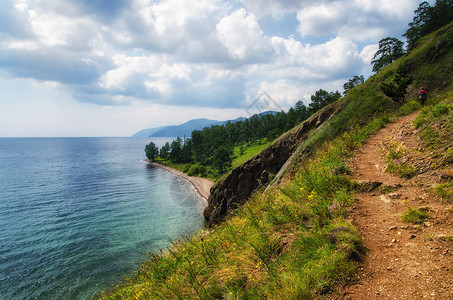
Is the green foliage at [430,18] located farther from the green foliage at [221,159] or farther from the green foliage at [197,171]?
the green foliage at [197,171]

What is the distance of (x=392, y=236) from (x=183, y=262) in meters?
5.66

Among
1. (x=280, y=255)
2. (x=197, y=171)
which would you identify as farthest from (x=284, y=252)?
(x=197, y=171)

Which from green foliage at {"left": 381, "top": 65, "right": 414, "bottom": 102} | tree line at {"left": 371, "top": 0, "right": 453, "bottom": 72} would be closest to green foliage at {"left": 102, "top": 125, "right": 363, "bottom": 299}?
green foliage at {"left": 381, "top": 65, "right": 414, "bottom": 102}

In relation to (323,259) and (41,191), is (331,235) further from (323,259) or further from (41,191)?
(41,191)

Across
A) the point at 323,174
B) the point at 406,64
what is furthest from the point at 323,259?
the point at 406,64

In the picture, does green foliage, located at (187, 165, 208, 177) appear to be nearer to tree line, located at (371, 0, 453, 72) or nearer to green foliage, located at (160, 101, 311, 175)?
green foliage, located at (160, 101, 311, 175)

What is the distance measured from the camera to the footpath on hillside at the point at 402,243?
3055 mm

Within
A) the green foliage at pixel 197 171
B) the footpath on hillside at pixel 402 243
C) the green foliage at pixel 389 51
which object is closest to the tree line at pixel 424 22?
the green foliage at pixel 389 51

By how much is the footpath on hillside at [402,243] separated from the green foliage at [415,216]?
0.08m

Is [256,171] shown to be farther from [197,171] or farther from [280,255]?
[197,171]

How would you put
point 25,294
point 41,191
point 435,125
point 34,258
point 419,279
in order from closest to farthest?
point 419,279 < point 435,125 < point 25,294 < point 34,258 < point 41,191

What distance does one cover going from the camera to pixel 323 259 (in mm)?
3725

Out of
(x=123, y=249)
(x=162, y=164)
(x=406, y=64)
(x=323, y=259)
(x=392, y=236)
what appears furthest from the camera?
(x=162, y=164)

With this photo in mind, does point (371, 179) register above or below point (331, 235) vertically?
above
